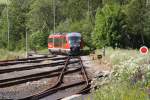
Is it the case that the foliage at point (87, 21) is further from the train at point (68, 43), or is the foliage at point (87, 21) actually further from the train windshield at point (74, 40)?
the train windshield at point (74, 40)

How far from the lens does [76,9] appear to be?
9956cm

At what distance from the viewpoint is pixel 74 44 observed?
53125 mm

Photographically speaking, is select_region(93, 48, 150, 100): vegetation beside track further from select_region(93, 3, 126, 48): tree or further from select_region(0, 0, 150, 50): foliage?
select_region(93, 3, 126, 48): tree

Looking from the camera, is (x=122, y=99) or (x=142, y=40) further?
(x=142, y=40)

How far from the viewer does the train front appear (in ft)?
173

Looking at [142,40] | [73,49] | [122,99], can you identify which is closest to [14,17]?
[142,40]

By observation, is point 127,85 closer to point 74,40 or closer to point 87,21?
point 74,40

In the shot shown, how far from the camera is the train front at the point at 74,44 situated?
52.8m

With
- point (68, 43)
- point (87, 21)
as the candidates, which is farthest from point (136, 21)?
point (68, 43)

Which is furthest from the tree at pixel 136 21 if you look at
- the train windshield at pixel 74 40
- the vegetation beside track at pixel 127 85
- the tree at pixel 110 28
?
the vegetation beside track at pixel 127 85

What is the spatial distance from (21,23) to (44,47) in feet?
83.1

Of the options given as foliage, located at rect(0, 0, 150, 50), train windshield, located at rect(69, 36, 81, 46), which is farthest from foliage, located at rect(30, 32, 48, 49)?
train windshield, located at rect(69, 36, 81, 46)

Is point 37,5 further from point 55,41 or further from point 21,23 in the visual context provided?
point 55,41

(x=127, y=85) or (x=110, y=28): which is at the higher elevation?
(x=110, y=28)
